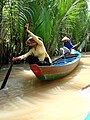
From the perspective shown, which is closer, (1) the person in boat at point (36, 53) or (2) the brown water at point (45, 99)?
(2) the brown water at point (45, 99)

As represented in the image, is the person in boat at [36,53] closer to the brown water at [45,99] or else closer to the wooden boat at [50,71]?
the wooden boat at [50,71]

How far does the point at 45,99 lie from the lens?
5844 millimetres

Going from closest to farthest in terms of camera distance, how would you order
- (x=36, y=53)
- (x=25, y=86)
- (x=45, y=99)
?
(x=45, y=99) < (x=36, y=53) < (x=25, y=86)

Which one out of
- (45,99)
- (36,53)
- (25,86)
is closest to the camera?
(45,99)

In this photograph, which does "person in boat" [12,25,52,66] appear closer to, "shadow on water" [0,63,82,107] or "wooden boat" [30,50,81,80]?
"wooden boat" [30,50,81,80]

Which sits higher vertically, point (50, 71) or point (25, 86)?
point (50, 71)

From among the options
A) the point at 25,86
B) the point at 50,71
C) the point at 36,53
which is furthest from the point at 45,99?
the point at 36,53

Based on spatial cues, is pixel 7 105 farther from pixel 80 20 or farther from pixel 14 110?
pixel 80 20

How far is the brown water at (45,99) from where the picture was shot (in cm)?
485

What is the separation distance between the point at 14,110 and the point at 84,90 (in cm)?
192

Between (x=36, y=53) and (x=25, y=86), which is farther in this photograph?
(x=25, y=86)

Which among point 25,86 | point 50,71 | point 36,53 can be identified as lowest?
point 25,86

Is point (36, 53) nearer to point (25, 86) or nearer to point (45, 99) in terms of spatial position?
point (25, 86)

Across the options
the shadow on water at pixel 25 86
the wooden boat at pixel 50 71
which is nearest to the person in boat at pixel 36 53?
the wooden boat at pixel 50 71
